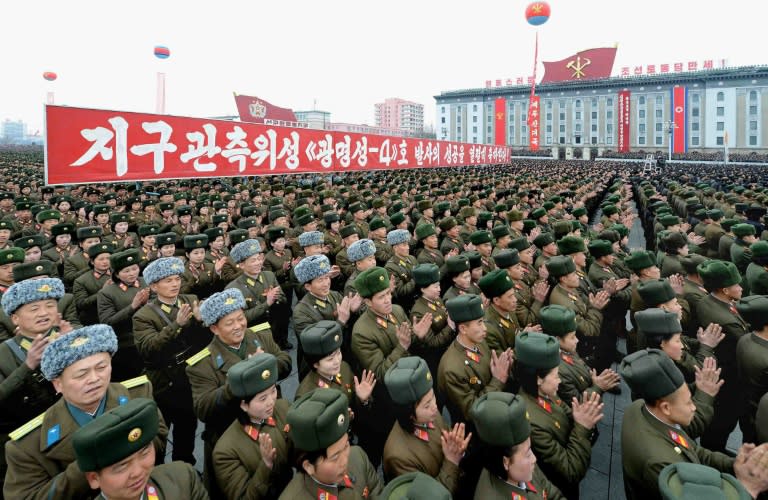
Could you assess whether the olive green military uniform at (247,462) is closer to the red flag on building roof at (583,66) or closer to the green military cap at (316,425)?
the green military cap at (316,425)

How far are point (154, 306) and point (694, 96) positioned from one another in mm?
76008

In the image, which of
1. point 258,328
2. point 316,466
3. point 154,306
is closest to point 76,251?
point 154,306

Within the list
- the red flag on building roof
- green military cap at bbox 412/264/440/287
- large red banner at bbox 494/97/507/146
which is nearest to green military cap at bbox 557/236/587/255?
green military cap at bbox 412/264/440/287

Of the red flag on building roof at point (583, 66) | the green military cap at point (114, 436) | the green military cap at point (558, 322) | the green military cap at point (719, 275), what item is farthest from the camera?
the red flag on building roof at point (583, 66)

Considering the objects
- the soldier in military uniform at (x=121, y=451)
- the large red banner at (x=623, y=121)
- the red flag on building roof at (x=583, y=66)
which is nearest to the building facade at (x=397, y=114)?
the red flag on building roof at (x=583, y=66)

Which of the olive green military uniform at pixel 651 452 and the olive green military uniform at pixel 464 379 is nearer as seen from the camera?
the olive green military uniform at pixel 651 452

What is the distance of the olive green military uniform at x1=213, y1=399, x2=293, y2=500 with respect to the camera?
2676 mm

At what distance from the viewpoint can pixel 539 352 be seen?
117 inches

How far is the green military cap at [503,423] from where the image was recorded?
2.28 meters

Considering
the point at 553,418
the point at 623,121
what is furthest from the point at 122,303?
the point at 623,121

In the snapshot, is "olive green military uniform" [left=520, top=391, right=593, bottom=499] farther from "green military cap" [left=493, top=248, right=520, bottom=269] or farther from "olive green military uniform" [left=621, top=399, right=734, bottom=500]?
"green military cap" [left=493, top=248, right=520, bottom=269]

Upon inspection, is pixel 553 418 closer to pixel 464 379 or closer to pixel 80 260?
pixel 464 379

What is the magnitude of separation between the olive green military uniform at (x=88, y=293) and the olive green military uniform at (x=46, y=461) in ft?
11.1

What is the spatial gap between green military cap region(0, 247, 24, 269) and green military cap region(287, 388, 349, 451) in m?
4.92
